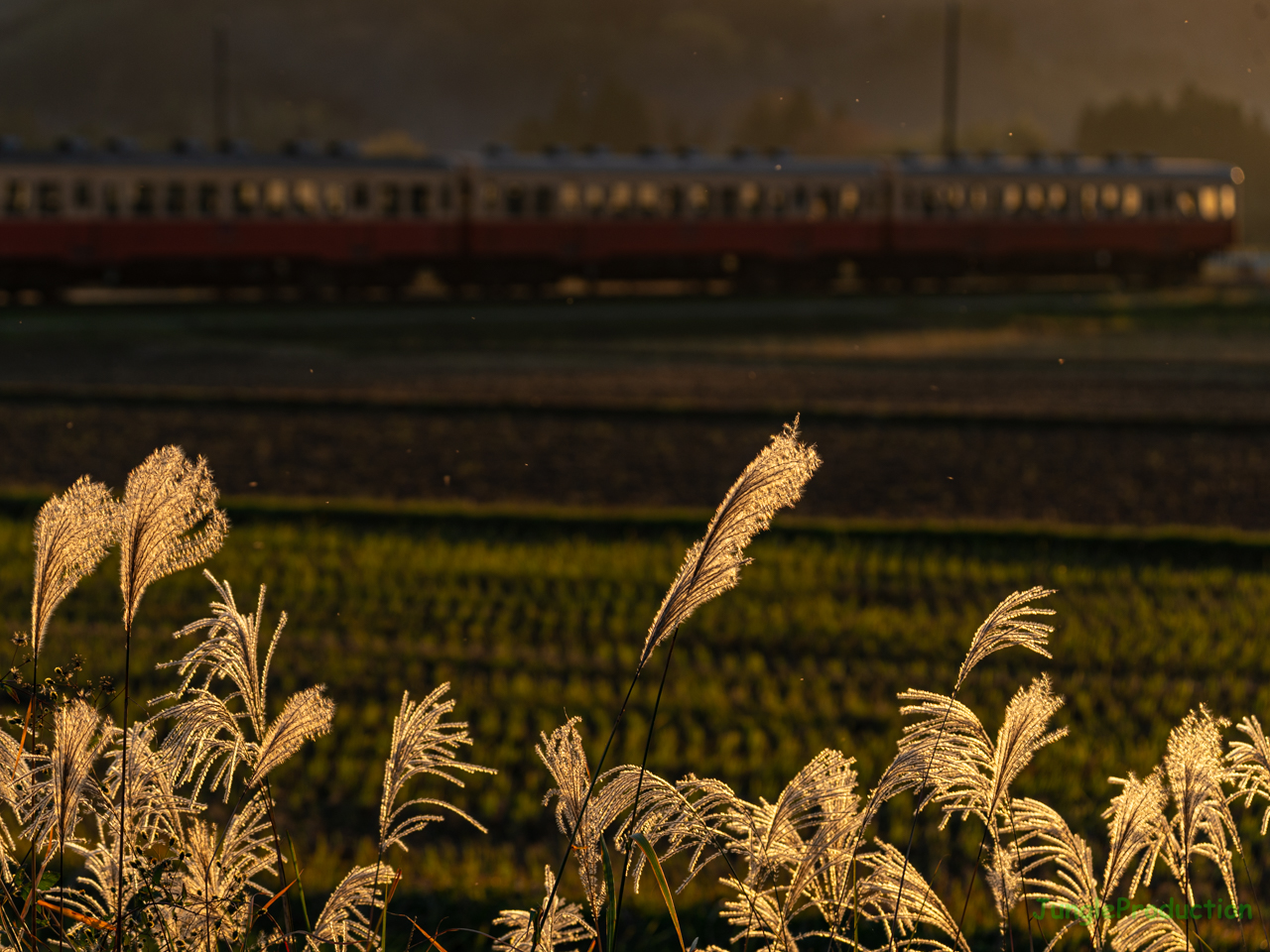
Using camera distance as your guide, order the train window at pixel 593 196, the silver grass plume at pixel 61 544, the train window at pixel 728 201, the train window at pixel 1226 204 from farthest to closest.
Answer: the train window at pixel 1226 204 → the train window at pixel 728 201 → the train window at pixel 593 196 → the silver grass plume at pixel 61 544

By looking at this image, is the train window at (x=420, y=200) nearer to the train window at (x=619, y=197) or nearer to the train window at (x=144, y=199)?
the train window at (x=619, y=197)

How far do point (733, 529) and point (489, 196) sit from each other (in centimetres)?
3200

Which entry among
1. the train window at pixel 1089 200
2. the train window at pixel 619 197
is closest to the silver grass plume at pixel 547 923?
the train window at pixel 619 197

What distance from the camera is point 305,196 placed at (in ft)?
103

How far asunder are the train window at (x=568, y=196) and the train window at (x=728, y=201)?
142 inches

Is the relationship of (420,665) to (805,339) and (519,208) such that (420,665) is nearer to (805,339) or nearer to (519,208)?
(805,339)

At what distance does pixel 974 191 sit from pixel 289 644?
108 feet

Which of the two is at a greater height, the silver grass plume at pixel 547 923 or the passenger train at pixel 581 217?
the passenger train at pixel 581 217

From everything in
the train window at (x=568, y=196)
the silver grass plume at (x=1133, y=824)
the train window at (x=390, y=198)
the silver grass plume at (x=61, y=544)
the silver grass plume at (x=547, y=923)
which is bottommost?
the silver grass plume at (x=547, y=923)

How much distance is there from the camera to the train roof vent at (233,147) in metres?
31.5

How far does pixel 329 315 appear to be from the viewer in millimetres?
27547

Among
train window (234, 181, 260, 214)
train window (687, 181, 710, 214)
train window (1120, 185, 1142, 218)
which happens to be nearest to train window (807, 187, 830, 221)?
train window (687, 181, 710, 214)

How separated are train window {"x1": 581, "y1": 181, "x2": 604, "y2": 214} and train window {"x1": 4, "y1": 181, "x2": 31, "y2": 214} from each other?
1144 centimetres

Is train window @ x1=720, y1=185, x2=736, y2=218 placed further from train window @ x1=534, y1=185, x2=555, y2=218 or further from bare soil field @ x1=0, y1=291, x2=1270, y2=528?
bare soil field @ x1=0, y1=291, x2=1270, y2=528
